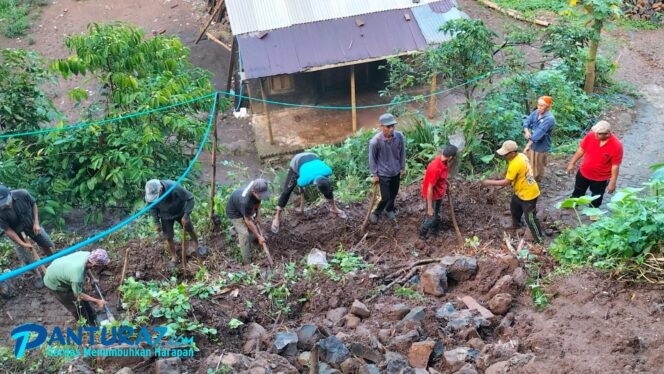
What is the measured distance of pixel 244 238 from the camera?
6793 mm

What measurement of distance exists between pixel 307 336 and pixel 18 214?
402 cm

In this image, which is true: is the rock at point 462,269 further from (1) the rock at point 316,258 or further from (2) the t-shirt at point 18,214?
(2) the t-shirt at point 18,214

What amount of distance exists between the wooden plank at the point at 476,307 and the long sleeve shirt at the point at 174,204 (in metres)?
3.24

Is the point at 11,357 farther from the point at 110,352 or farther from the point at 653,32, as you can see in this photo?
the point at 653,32

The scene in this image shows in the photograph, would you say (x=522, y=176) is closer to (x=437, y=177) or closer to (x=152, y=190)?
(x=437, y=177)

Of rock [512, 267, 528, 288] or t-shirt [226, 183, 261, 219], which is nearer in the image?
rock [512, 267, 528, 288]

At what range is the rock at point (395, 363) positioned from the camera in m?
4.52

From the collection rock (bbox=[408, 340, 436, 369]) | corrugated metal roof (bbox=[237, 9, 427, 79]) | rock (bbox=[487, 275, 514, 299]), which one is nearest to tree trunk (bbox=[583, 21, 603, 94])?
corrugated metal roof (bbox=[237, 9, 427, 79])

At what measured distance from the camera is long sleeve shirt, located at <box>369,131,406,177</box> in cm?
675

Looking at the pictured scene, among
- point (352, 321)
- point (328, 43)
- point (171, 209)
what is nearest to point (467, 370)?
point (352, 321)

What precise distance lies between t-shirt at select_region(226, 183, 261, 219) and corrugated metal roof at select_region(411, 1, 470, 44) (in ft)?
23.8

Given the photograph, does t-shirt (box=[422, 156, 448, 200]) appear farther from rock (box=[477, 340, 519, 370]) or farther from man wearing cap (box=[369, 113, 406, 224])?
rock (box=[477, 340, 519, 370])

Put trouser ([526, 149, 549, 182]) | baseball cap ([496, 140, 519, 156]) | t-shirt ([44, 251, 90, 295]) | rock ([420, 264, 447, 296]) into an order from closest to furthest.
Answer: t-shirt ([44, 251, 90, 295])
rock ([420, 264, 447, 296])
baseball cap ([496, 140, 519, 156])
trouser ([526, 149, 549, 182])

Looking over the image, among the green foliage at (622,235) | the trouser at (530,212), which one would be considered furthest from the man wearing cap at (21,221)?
the green foliage at (622,235)
